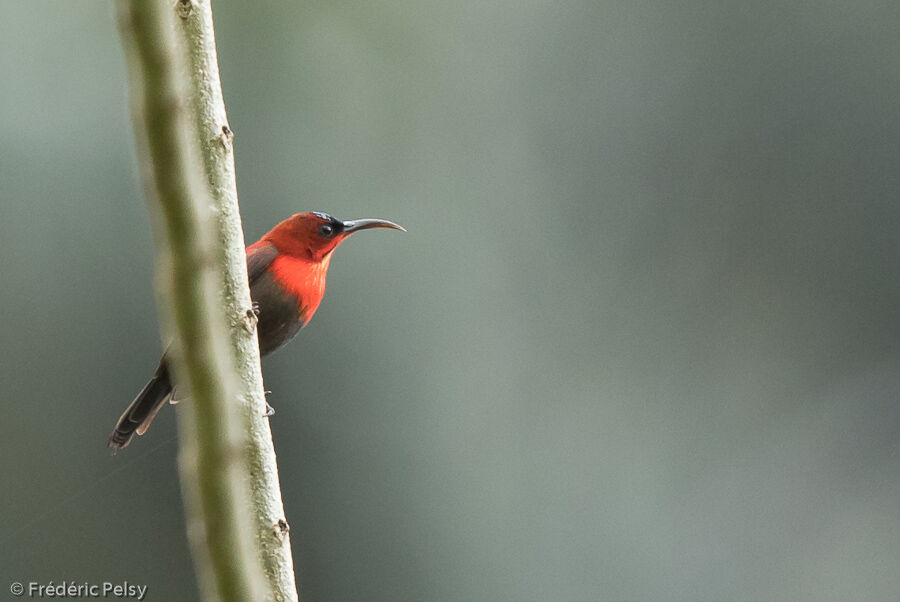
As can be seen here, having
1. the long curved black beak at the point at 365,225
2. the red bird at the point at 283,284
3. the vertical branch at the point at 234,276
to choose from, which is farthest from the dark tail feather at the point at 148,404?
the vertical branch at the point at 234,276

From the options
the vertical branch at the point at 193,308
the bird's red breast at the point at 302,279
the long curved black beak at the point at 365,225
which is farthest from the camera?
the bird's red breast at the point at 302,279

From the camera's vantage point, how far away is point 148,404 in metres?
1.43

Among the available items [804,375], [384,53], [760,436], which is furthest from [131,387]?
[804,375]

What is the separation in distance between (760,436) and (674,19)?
1661 mm

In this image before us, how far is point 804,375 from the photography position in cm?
347

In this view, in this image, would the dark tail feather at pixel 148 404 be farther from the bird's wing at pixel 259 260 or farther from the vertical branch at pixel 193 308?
the vertical branch at pixel 193 308

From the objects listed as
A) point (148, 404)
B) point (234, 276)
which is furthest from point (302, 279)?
point (234, 276)

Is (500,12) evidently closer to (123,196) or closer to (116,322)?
(123,196)

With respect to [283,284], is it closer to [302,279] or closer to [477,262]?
[302,279]

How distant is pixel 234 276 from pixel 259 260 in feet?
2.76

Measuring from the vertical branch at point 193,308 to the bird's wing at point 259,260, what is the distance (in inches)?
32.9

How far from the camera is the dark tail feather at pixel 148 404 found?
142 centimetres

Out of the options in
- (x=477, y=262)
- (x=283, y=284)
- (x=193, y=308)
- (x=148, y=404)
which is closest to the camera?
(x=193, y=308)

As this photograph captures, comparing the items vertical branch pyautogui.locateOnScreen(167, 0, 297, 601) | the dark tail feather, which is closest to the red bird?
the dark tail feather
